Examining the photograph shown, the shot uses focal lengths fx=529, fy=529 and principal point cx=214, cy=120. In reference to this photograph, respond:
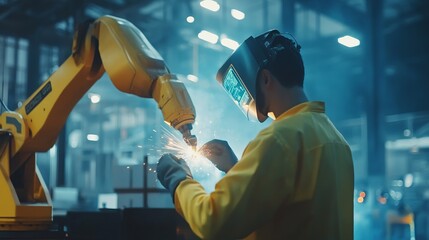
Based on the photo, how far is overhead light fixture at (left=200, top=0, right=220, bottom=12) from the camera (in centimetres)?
618

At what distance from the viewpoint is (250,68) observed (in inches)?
56.1

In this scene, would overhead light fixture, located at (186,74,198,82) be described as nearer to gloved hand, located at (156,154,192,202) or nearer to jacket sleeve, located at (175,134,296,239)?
gloved hand, located at (156,154,192,202)

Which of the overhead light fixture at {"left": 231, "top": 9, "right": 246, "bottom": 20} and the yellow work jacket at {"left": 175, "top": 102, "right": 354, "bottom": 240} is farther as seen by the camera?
the overhead light fixture at {"left": 231, "top": 9, "right": 246, "bottom": 20}

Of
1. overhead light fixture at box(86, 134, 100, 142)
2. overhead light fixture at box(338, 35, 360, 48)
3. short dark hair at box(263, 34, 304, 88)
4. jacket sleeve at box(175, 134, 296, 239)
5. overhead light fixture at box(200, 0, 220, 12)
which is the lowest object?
jacket sleeve at box(175, 134, 296, 239)

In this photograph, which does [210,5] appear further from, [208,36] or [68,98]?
[68,98]

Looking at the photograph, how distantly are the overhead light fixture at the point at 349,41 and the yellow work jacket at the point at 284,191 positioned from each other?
7.86 metres

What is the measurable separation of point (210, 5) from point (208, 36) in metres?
0.71

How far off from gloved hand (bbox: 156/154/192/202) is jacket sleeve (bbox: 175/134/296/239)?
0.12 m

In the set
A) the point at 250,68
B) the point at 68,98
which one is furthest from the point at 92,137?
the point at 250,68

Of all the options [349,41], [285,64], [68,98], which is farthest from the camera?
[349,41]

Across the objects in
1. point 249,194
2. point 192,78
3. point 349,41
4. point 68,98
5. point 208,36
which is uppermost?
point 349,41

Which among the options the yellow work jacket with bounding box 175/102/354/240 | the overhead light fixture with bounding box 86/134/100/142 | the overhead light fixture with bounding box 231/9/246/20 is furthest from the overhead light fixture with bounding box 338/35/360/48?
the yellow work jacket with bounding box 175/102/354/240

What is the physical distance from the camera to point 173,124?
160 centimetres

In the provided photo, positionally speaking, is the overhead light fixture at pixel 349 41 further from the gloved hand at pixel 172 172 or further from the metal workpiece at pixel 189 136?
the gloved hand at pixel 172 172
